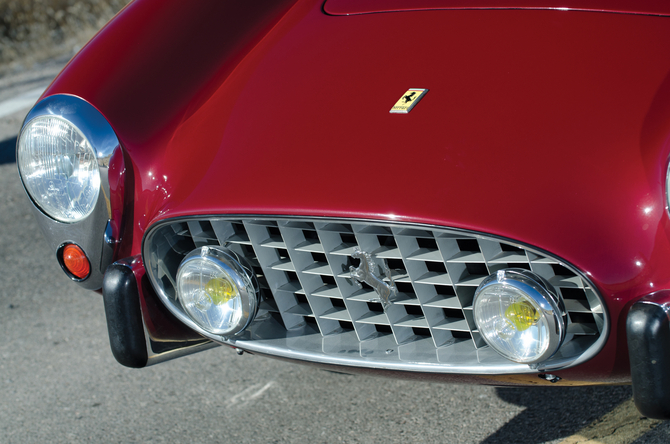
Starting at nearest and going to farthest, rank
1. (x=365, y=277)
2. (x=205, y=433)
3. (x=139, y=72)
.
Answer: (x=365, y=277), (x=139, y=72), (x=205, y=433)

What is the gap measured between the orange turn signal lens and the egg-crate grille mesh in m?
0.29

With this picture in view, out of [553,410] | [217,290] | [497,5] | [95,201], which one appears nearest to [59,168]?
[95,201]

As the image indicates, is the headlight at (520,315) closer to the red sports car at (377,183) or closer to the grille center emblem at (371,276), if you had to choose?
the red sports car at (377,183)

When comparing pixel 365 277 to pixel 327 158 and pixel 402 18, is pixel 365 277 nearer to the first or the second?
pixel 327 158

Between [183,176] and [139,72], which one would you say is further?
[139,72]

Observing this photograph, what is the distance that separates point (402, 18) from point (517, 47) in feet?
1.17

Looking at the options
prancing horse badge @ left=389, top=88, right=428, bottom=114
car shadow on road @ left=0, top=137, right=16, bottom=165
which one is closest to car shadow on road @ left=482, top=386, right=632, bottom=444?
prancing horse badge @ left=389, top=88, right=428, bottom=114

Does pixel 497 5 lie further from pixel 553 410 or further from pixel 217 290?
pixel 553 410

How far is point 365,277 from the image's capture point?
4.75ft

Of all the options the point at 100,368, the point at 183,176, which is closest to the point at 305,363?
the point at 183,176

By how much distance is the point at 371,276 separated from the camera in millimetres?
1440

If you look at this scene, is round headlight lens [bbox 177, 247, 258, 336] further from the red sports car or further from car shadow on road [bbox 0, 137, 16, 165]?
car shadow on road [bbox 0, 137, 16, 165]

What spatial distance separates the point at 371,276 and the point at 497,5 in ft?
2.60

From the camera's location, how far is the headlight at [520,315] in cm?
125
